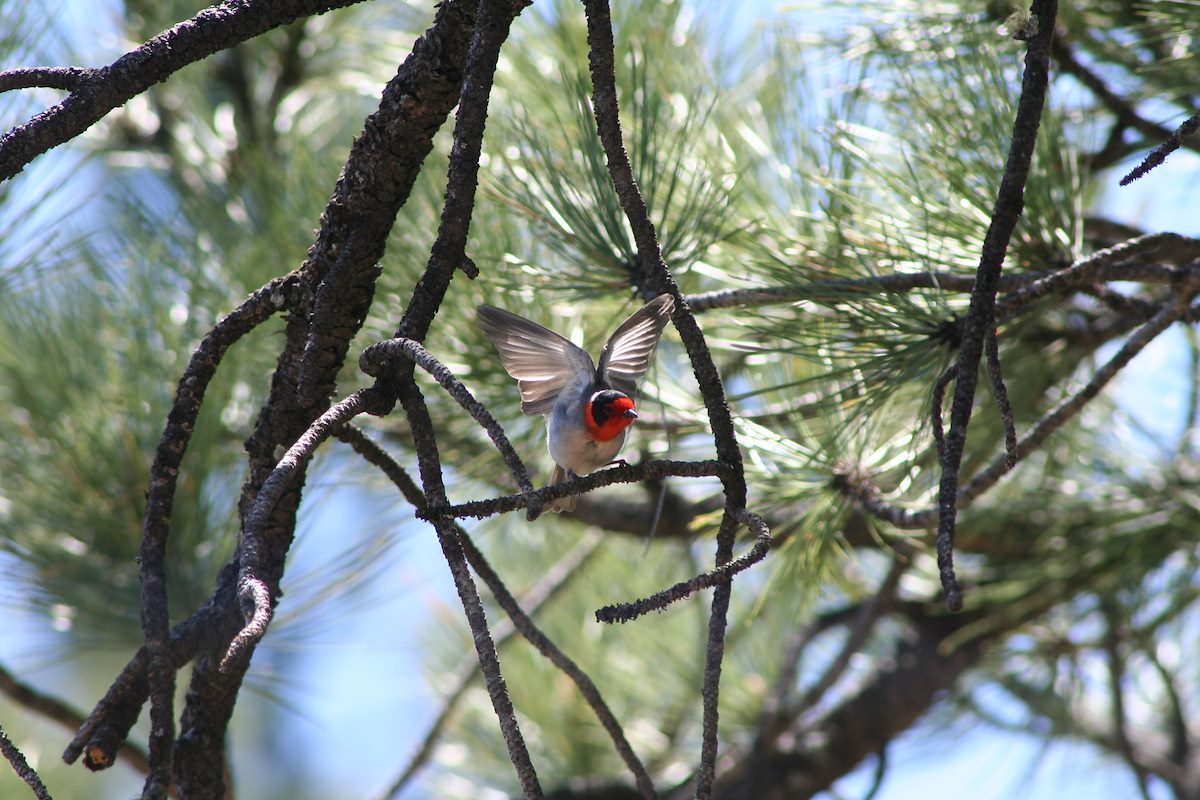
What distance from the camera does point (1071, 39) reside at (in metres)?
1.23

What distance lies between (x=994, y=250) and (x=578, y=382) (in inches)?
13.0

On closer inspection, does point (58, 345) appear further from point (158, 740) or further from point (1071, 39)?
point (1071, 39)

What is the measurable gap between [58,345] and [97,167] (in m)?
1.05

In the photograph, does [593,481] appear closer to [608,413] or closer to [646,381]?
[608,413]

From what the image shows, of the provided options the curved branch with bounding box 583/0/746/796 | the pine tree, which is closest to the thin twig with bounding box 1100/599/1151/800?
the pine tree

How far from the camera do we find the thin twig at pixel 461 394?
0.52 metres

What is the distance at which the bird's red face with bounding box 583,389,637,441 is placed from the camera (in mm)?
805

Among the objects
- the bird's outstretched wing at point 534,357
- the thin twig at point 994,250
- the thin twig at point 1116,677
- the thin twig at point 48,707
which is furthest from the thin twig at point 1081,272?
the thin twig at point 48,707

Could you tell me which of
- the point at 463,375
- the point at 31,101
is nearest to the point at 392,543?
the point at 463,375

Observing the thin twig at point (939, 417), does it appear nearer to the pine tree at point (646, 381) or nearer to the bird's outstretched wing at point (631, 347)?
the pine tree at point (646, 381)

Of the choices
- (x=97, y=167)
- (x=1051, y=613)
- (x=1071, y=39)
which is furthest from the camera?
(x=97, y=167)

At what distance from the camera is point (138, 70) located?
2.11 feet

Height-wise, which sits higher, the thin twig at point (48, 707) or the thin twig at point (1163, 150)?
the thin twig at point (1163, 150)

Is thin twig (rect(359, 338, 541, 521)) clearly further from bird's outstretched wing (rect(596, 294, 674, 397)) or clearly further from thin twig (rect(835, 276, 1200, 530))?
thin twig (rect(835, 276, 1200, 530))
